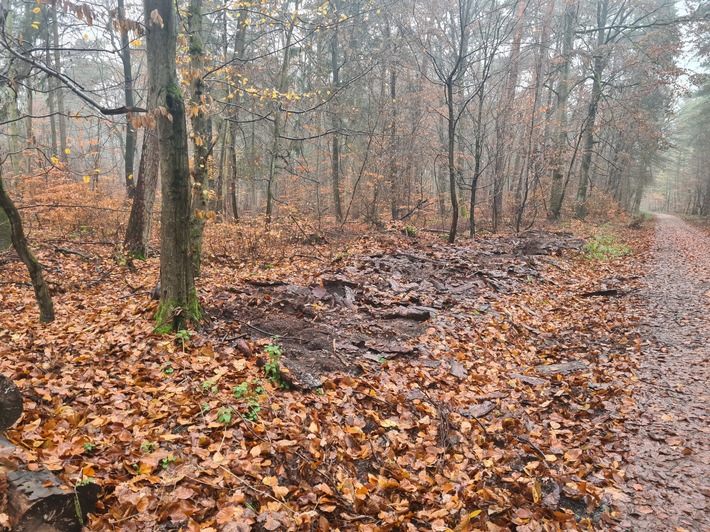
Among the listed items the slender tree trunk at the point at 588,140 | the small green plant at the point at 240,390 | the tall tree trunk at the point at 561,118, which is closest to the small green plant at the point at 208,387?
the small green plant at the point at 240,390

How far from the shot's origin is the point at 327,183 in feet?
81.4

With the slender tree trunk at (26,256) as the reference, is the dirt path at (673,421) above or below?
below

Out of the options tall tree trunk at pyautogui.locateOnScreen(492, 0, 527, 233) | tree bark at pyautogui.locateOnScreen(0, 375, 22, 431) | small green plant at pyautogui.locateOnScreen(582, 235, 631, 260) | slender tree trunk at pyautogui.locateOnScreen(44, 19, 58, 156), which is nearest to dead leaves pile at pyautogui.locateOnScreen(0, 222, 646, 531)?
tree bark at pyautogui.locateOnScreen(0, 375, 22, 431)

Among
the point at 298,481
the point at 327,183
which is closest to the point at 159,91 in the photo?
the point at 298,481

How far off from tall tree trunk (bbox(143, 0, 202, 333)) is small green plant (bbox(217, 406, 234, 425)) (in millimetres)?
1816

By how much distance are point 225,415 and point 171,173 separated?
2990 millimetres

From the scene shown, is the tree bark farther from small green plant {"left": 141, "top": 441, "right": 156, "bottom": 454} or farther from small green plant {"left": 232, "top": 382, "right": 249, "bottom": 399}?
small green plant {"left": 232, "top": 382, "right": 249, "bottom": 399}

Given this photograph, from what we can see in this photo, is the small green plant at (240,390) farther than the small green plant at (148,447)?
Yes

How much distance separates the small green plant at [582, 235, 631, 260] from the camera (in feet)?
43.5

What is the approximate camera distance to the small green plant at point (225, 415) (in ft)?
12.1

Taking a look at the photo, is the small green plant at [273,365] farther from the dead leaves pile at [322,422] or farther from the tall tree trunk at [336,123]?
the tall tree trunk at [336,123]

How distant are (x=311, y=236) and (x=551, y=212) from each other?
14769 mm

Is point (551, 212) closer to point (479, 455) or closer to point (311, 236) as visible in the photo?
point (311, 236)

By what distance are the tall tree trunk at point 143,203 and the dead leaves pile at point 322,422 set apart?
292cm
